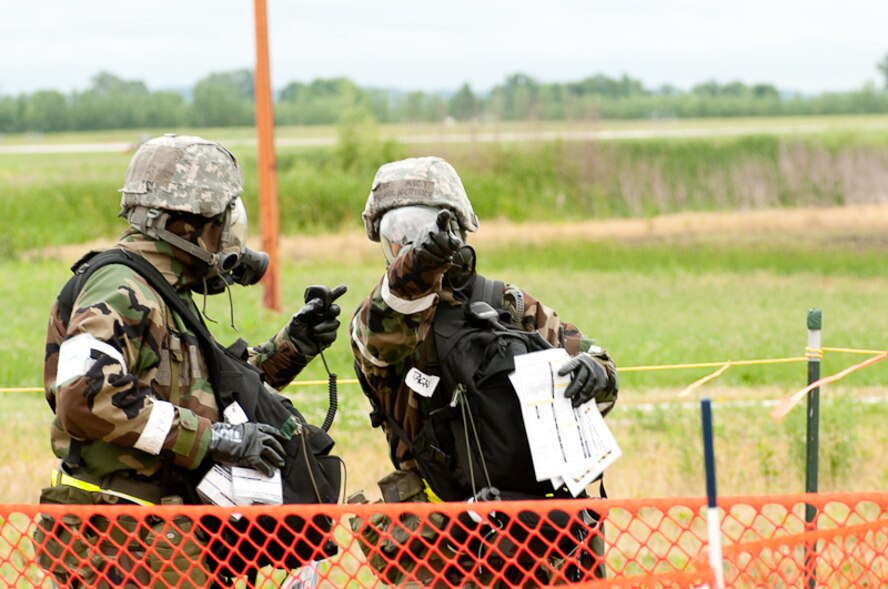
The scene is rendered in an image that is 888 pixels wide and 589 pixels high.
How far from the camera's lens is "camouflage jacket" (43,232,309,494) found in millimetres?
3844

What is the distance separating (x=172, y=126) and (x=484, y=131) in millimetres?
20131

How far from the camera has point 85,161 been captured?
44.2 m

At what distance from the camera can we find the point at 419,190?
13.7 ft

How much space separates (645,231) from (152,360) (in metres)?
24.8

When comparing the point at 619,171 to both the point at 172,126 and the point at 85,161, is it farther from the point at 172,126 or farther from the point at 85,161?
the point at 172,126

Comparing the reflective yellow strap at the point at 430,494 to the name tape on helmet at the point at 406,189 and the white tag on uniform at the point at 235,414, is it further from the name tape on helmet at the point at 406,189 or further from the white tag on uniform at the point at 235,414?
the name tape on helmet at the point at 406,189

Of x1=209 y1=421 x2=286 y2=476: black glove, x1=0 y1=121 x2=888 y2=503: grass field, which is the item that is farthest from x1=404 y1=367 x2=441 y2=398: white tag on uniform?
x1=0 y1=121 x2=888 y2=503: grass field

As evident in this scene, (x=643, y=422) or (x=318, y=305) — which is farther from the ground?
(x=318, y=305)

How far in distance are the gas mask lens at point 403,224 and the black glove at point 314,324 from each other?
0.57 metres

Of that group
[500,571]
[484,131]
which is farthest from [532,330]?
[484,131]

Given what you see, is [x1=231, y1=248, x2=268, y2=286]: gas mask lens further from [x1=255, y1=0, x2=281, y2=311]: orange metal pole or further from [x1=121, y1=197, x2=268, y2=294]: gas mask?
[x1=255, y1=0, x2=281, y2=311]: orange metal pole

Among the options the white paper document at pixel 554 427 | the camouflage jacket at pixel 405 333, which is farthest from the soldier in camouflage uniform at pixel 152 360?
the white paper document at pixel 554 427

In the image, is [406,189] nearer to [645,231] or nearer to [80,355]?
[80,355]

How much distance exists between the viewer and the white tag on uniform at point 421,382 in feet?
13.4
